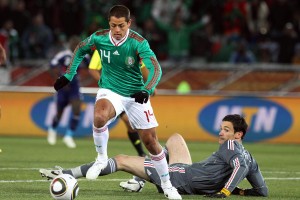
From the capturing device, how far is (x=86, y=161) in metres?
14.9

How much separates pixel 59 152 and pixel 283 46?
27.2ft

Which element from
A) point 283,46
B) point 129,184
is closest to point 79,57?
point 129,184

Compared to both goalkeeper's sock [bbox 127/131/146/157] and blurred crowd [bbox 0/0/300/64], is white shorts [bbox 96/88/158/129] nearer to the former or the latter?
goalkeeper's sock [bbox 127/131/146/157]

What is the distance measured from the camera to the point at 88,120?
2038cm

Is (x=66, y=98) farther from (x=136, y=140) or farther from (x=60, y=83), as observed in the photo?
(x=60, y=83)

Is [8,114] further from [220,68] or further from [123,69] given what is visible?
[123,69]

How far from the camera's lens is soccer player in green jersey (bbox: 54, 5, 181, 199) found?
10016 mm

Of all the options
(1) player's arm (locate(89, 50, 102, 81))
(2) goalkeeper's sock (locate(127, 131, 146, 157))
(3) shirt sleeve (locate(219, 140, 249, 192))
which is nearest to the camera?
(3) shirt sleeve (locate(219, 140, 249, 192))

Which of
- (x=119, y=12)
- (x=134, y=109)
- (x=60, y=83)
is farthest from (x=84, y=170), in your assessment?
(x=119, y=12)

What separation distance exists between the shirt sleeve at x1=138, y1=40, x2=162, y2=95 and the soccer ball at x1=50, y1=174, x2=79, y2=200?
1271 millimetres

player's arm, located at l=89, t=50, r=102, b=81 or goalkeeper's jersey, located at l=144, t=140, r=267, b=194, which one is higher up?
player's arm, located at l=89, t=50, r=102, b=81

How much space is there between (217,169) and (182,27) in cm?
1362

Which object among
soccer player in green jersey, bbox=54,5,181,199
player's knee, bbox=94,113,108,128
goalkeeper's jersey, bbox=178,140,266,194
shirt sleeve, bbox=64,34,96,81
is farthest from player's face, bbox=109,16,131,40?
goalkeeper's jersey, bbox=178,140,266,194

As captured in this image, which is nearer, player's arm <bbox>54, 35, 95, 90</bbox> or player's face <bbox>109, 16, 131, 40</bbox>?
player's face <bbox>109, 16, 131, 40</bbox>
